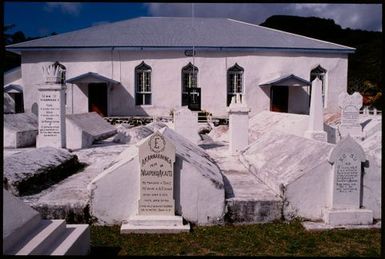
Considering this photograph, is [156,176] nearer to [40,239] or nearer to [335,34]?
[40,239]

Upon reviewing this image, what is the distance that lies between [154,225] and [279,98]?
854 inches

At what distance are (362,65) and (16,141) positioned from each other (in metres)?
40.2

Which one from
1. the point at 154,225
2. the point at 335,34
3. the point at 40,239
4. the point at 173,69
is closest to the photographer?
the point at 40,239

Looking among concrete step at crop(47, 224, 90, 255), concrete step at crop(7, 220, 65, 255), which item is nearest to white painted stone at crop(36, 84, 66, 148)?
concrete step at crop(47, 224, 90, 255)

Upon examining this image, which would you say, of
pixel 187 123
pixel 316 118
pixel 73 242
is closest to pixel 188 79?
pixel 187 123

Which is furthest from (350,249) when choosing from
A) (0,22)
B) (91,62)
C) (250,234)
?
(91,62)

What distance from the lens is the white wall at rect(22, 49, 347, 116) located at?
24812mm

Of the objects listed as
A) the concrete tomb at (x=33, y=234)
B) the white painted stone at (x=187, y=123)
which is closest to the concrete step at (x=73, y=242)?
the concrete tomb at (x=33, y=234)

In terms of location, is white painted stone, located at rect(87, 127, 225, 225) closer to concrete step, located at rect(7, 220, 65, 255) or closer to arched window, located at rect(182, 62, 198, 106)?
concrete step, located at rect(7, 220, 65, 255)

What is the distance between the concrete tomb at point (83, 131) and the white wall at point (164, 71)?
9.81 m

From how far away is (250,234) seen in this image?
216 inches

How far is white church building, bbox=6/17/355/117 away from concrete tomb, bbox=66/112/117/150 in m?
9.77

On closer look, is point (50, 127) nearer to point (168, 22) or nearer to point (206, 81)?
point (206, 81)

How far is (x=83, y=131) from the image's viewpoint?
12.2m
